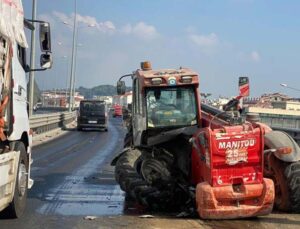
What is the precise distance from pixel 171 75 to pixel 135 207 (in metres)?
2.41

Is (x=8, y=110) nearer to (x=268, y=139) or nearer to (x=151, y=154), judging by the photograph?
(x=151, y=154)

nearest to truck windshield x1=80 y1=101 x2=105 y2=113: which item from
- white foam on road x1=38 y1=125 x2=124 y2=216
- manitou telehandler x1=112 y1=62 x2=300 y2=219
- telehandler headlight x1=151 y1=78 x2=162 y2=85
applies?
white foam on road x1=38 y1=125 x2=124 y2=216

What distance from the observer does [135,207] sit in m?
9.38

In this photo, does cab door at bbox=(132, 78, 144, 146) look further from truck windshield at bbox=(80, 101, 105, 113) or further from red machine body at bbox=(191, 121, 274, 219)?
truck windshield at bbox=(80, 101, 105, 113)

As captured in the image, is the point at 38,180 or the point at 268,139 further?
the point at 38,180

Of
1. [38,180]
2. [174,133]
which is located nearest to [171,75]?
[174,133]

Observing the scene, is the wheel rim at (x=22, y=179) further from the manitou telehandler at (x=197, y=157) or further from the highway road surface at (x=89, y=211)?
the manitou telehandler at (x=197, y=157)

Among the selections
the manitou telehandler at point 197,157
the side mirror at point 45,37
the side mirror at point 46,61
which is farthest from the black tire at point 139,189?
the side mirror at point 45,37

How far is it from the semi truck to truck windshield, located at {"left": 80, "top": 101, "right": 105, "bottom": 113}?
106ft

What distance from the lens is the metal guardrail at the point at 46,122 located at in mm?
26750

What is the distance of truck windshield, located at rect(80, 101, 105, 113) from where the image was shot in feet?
136

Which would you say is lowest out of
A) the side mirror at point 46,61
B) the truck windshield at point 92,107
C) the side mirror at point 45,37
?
the truck windshield at point 92,107

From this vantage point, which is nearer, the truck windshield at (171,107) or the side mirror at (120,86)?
the truck windshield at (171,107)

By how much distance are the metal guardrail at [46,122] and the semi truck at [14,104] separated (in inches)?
608
